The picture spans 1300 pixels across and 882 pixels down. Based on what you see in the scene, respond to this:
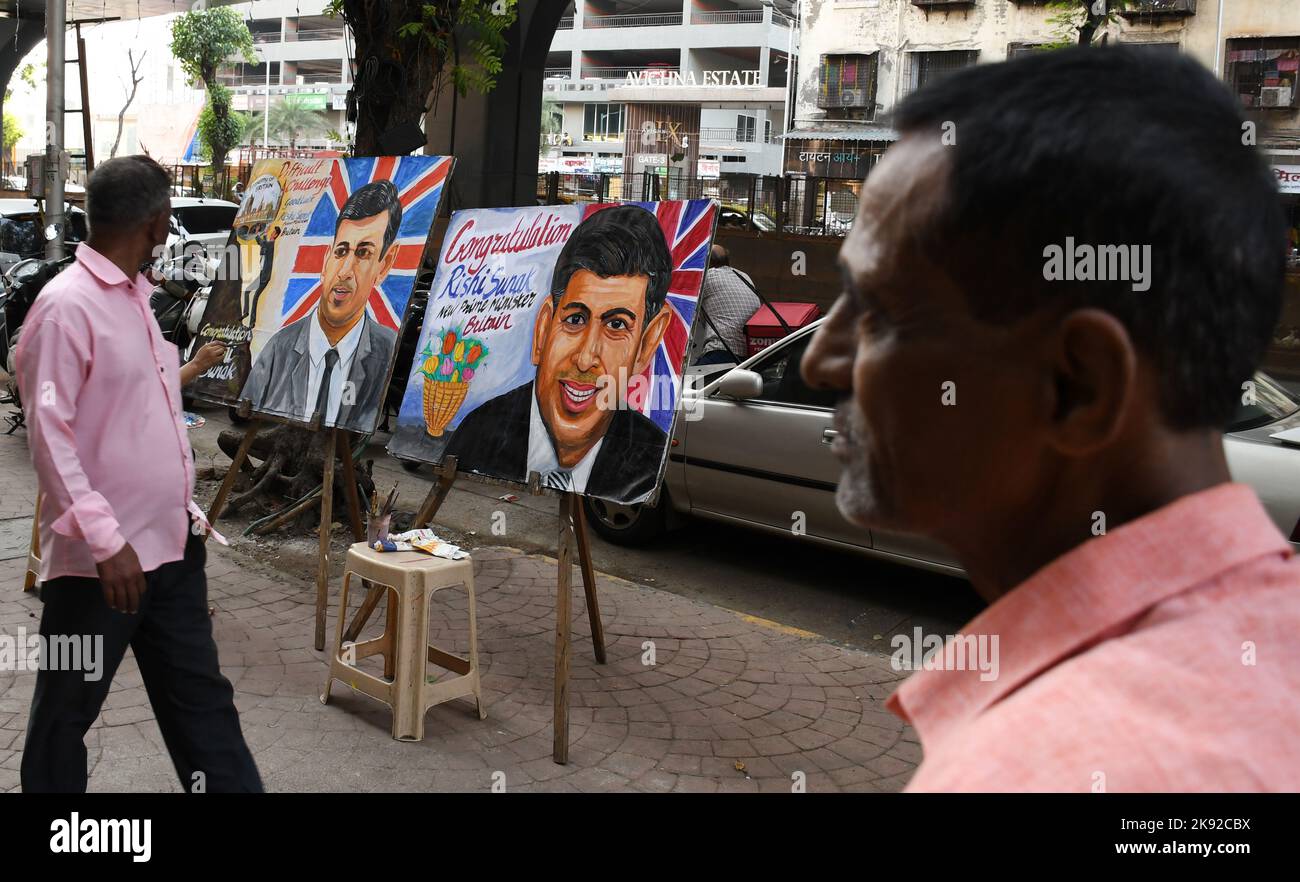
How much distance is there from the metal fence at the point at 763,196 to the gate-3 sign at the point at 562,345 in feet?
50.7

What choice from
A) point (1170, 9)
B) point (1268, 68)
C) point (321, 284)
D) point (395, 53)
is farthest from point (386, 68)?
point (1268, 68)

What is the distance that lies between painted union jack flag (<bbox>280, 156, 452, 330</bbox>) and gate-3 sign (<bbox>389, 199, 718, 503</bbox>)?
196 mm

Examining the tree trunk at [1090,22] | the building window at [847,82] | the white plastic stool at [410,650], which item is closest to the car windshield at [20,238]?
the tree trunk at [1090,22]

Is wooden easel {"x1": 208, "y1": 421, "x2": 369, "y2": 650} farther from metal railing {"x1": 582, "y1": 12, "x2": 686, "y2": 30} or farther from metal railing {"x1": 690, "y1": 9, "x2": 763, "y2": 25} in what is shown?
metal railing {"x1": 582, "y1": 12, "x2": 686, "y2": 30}

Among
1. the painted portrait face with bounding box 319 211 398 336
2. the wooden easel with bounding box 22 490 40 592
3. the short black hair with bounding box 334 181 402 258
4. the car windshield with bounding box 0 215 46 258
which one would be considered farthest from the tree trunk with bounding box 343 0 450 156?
the car windshield with bounding box 0 215 46 258

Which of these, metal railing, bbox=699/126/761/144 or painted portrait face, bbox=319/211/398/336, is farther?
metal railing, bbox=699/126/761/144

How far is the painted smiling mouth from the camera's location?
4.64 meters

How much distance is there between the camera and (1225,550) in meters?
0.76

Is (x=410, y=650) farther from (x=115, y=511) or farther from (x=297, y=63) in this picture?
(x=297, y=63)

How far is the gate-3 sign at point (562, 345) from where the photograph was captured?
4516mm

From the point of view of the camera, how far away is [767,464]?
670cm

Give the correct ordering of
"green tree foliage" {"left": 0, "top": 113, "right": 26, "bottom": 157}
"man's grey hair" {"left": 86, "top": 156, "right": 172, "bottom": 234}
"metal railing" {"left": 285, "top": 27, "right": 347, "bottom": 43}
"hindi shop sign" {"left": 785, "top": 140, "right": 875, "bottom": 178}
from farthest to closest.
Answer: "green tree foliage" {"left": 0, "top": 113, "right": 26, "bottom": 157} < "metal railing" {"left": 285, "top": 27, "right": 347, "bottom": 43} < "hindi shop sign" {"left": 785, "top": 140, "right": 875, "bottom": 178} < "man's grey hair" {"left": 86, "top": 156, "right": 172, "bottom": 234}

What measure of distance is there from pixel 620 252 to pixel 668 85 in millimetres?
55178

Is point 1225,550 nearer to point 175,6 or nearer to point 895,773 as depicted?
point 895,773
